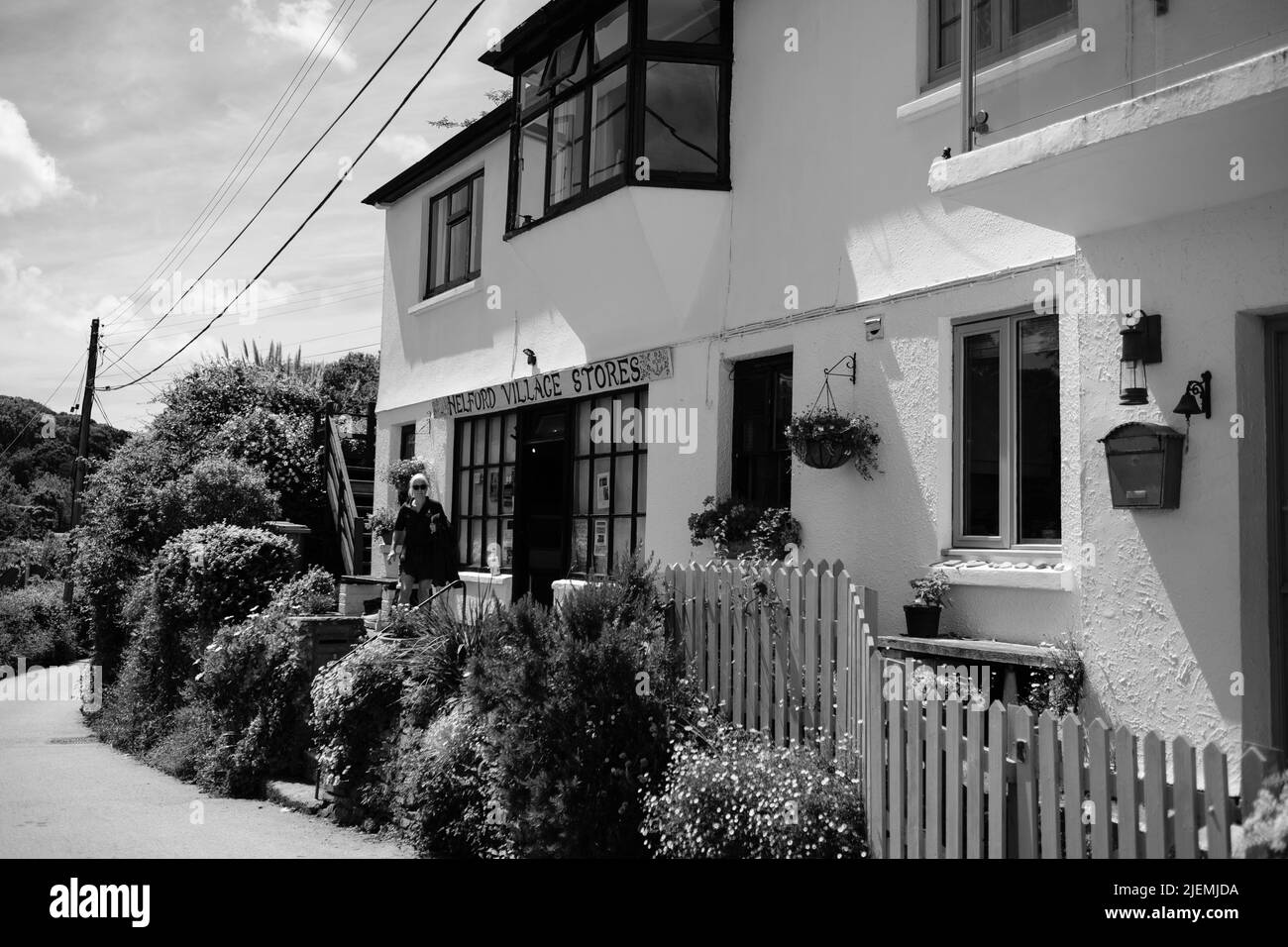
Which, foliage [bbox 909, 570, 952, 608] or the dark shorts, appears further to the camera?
the dark shorts

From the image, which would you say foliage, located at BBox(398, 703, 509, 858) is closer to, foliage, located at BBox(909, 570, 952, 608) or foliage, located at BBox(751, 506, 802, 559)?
foliage, located at BBox(751, 506, 802, 559)

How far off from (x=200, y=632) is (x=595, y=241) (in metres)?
5.83

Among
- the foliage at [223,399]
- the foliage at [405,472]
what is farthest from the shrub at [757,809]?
the foliage at [223,399]

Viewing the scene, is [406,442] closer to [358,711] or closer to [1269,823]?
[358,711]

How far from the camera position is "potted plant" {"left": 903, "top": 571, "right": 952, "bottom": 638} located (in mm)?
6832

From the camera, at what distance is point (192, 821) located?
8.14 meters

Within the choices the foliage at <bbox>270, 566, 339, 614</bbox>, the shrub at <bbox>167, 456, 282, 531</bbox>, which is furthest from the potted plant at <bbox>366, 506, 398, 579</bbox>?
the foliage at <bbox>270, 566, 339, 614</bbox>

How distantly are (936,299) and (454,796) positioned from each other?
477 centimetres

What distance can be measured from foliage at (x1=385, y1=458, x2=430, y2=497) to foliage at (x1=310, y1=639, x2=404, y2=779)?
595 cm

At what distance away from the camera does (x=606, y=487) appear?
10.9 metres

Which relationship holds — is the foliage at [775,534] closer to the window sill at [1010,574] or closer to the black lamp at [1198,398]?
the window sill at [1010,574]

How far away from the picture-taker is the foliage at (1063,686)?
6070 millimetres
